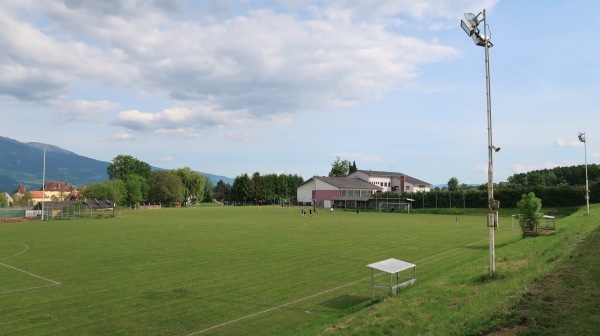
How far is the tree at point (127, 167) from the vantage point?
140 metres

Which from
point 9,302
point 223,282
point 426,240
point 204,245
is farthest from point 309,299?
point 426,240

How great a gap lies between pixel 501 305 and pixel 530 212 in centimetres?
2199

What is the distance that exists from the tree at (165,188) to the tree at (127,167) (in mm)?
7756

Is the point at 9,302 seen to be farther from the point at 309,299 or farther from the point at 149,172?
the point at 149,172

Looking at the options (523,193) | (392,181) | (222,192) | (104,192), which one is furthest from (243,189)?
(523,193)

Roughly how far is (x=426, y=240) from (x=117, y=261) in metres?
22.0

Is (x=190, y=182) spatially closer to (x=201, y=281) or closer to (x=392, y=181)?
(x=392, y=181)

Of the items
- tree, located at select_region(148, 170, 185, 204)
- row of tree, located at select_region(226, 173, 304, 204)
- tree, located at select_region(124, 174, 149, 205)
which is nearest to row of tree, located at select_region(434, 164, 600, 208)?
row of tree, located at select_region(226, 173, 304, 204)

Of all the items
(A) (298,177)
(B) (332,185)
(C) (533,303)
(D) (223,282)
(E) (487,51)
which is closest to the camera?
(C) (533,303)

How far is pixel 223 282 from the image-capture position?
17.0 meters

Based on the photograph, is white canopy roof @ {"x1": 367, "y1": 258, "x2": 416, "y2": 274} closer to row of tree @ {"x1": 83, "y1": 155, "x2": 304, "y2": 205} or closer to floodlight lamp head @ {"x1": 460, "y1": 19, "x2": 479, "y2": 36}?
floodlight lamp head @ {"x1": 460, "y1": 19, "x2": 479, "y2": 36}

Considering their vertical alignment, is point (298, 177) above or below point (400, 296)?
above

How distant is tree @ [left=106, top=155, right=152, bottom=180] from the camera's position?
139750 mm

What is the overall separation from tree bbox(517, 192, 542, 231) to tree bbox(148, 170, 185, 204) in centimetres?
11971
